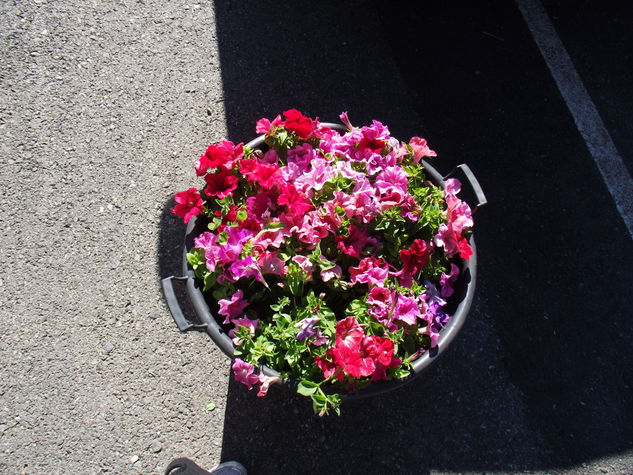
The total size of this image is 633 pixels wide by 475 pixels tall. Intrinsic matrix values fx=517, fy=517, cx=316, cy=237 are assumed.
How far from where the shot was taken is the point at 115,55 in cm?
288

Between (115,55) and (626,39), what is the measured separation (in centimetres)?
298

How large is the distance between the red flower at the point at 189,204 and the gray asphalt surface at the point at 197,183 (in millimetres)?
857

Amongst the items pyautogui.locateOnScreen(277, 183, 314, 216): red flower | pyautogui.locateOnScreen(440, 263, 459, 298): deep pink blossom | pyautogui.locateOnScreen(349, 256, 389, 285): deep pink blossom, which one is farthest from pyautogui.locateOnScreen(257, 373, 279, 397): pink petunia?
pyautogui.locateOnScreen(440, 263, 459, 298): deep pink blossom

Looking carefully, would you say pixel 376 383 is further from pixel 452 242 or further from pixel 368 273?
pixel 452 242

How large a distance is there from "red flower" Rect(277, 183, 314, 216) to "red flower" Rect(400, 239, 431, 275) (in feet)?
1.10

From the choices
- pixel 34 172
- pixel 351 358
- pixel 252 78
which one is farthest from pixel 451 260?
pixel 34 172

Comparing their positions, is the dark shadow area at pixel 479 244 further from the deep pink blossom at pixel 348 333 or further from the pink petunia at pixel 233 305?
the deep pink blossom at pixel 348 333

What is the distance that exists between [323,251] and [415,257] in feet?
1.02

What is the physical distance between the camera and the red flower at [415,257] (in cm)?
159

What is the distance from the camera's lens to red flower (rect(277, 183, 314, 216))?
5.32 ft

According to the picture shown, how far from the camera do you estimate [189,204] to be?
171 centimetres

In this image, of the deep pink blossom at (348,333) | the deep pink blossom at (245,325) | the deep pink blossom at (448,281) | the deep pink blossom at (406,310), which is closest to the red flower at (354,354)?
the deep pink blossom at (348,333)

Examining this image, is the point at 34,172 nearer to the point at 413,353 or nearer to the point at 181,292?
the point at 181,292

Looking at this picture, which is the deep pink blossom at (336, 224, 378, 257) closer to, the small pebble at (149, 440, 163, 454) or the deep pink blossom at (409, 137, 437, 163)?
the deep pink blossom at (409, 137, 437, 163)
